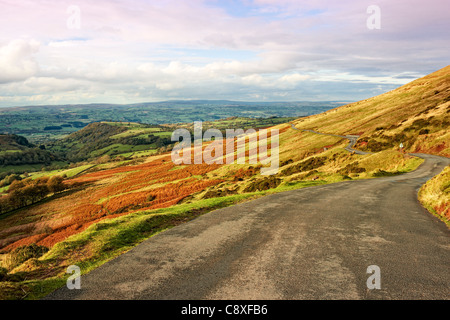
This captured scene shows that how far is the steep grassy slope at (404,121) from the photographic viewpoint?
60.5 meters

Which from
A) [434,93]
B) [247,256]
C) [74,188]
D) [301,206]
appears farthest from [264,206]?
[434,93]

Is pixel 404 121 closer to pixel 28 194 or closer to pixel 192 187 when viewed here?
pixel 192 187

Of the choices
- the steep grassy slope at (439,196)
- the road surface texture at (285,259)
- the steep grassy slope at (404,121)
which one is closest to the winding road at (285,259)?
the road surface texture at (285,259)

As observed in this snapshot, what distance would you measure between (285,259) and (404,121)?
291 feet

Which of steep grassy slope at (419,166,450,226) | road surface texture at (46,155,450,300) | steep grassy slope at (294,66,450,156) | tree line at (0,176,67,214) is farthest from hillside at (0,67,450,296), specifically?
tree line at (0,176,67,214)

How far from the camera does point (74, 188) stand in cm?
8869

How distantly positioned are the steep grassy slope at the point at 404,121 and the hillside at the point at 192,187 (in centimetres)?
24

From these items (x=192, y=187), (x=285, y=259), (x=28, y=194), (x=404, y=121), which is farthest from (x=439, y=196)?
(x=28, y=194)

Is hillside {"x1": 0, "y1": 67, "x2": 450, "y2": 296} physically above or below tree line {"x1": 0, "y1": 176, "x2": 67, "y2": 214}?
above

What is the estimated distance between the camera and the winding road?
8.14 metres

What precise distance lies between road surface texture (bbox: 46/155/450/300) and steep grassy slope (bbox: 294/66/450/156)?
5426 cm

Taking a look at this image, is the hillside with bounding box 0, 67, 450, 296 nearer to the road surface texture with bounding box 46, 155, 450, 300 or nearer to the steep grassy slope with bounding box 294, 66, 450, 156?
the steep grassy slope with bounding box 294, 66, 450, 156

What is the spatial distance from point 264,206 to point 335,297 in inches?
478
